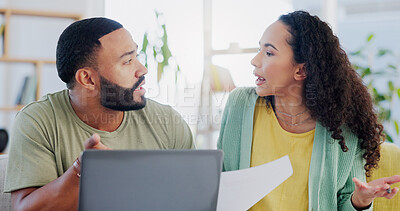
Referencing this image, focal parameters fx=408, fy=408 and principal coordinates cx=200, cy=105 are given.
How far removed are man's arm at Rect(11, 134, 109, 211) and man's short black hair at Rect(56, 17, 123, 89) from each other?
1.12ft

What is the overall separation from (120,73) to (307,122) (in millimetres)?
583

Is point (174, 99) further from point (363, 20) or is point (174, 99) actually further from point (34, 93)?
point (363, 20)

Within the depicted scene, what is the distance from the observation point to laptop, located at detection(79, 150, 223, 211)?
28.2 inches

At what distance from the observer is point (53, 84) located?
9.14 feet

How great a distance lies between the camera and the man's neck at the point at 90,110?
1209mm

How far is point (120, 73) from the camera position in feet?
4.06

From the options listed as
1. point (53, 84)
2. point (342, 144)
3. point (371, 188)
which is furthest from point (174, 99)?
point (371, 188)

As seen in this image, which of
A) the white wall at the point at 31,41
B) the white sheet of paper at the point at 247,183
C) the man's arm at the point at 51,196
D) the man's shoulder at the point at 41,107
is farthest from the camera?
the white wall at the point at 31,41

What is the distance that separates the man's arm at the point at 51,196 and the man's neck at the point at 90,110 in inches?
9.8

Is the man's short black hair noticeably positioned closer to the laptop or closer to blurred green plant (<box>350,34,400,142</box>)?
the laptop

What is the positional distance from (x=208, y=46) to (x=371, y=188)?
7.17 feet

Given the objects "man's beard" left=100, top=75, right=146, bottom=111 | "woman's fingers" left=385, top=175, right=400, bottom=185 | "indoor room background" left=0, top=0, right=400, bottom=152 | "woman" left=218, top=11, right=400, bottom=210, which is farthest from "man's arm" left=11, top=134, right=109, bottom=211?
"indoor room background" left=0, top=0, right=400, bottom=152

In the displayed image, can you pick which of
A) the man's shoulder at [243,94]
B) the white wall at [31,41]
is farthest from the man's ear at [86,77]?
the white wall at [31,41]

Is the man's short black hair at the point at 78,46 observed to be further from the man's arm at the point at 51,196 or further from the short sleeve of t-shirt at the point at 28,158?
the man's arm at the point at 51,196
